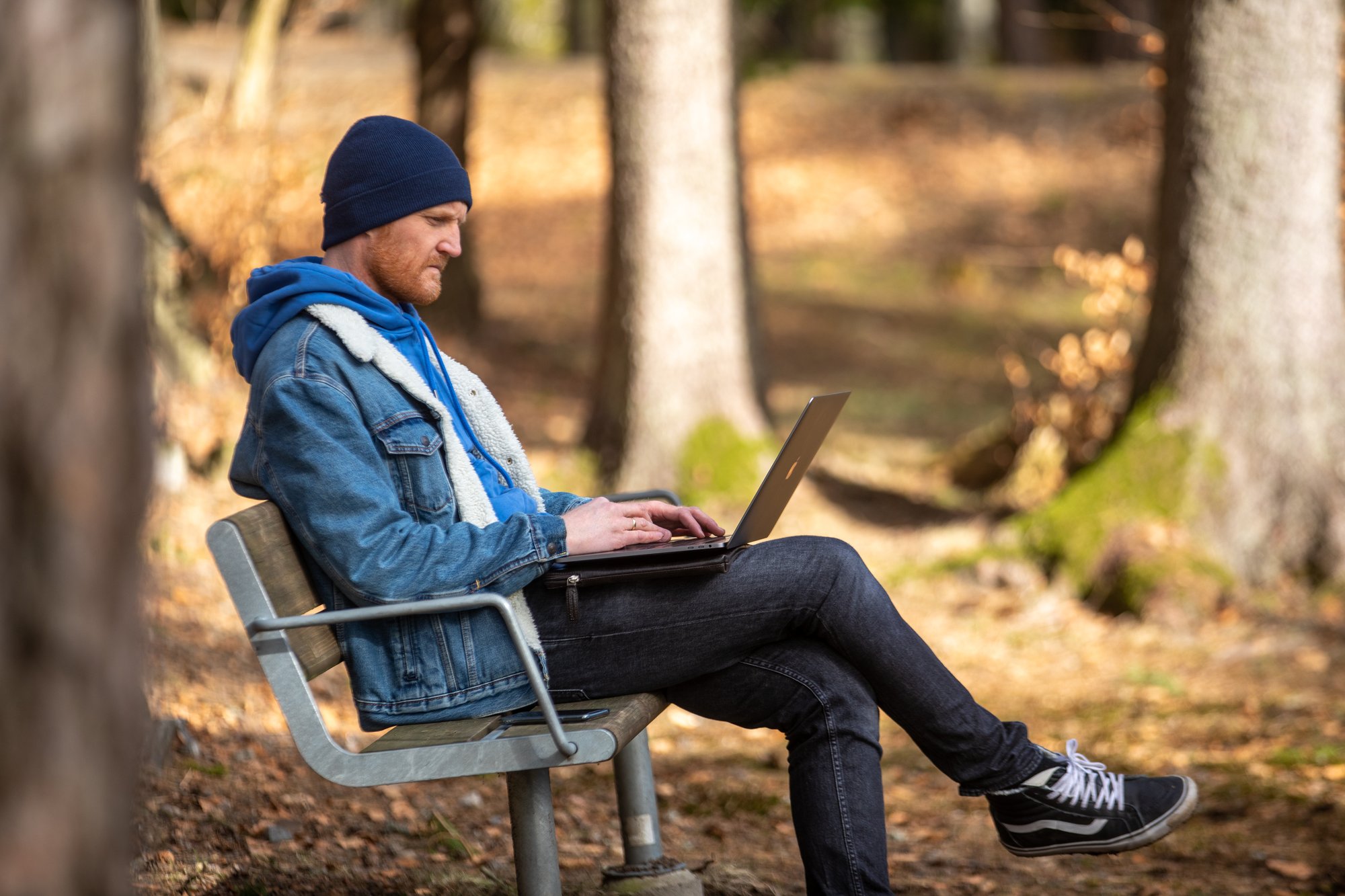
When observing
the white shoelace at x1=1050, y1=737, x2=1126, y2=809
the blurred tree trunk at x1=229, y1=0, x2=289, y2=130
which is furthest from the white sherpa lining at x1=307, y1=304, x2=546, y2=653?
the blurred tree trunk at x1=229, y1=0, x2=289, y2=130

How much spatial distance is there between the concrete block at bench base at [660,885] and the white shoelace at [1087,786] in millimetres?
861

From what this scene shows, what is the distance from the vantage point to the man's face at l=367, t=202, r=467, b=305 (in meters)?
2.94

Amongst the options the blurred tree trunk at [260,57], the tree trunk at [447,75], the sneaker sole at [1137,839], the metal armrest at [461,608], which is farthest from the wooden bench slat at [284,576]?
the tree trunk at [447,75]

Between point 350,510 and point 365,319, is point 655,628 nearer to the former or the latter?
point 350,510

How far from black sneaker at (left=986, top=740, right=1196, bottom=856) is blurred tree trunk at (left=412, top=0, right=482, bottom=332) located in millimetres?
9419

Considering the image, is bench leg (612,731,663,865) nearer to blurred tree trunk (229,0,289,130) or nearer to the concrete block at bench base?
the concrete block at bench base

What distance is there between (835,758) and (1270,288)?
4313 millimetres

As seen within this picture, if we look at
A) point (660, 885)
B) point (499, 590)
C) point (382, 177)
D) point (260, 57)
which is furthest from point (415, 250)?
point (260, 57)

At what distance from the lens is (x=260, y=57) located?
10.1 meters

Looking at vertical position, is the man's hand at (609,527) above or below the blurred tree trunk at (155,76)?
below

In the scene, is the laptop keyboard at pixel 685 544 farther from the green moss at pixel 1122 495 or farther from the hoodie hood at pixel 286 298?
the green moss at pixel 1122 495

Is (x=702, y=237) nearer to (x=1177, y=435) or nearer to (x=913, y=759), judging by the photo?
(x=1177, y=435)

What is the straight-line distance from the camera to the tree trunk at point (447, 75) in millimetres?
11852

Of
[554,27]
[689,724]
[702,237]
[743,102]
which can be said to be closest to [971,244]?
[743,102]
